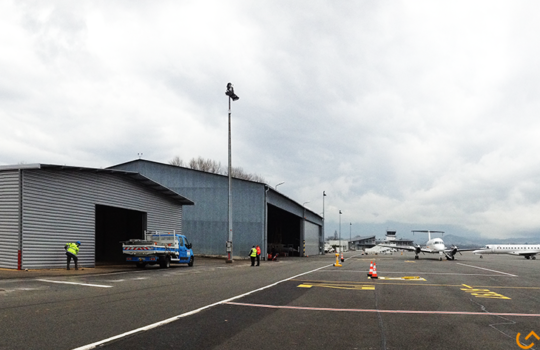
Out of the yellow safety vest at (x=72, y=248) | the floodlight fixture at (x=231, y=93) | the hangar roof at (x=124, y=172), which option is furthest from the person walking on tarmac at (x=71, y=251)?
the floodlight fixture at (x=231, y=93)

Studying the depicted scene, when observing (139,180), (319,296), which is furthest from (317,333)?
(139,180)

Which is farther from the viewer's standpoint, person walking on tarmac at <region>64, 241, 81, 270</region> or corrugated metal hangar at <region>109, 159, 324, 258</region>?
corrugated metal hangar at <region>109, 159, 324, 258</region>

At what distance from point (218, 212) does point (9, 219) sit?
25740 millimetres

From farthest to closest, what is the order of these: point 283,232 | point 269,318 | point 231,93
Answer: point 283,232
point 231,93
point 269,318

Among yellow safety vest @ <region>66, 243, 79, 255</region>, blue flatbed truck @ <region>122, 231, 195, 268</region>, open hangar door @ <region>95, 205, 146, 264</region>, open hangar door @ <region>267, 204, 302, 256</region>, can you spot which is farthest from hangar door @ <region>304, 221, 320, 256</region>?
yellow safety vest @ <region>66, 243, 79, 255</region>

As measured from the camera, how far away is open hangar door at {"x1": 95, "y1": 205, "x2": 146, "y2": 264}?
36.3 meters

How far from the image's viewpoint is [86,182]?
83.7 ft

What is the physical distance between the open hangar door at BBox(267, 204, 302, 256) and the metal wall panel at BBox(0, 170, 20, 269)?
4435 cm

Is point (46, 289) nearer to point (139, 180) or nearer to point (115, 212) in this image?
point (139, 180)

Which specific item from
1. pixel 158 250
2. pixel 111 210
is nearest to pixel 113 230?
pixel 111 210

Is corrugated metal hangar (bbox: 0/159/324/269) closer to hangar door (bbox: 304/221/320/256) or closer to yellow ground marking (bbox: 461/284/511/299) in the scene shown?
hangar door (bbox: 304/221/320/256)

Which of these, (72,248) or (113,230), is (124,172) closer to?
(72,248)

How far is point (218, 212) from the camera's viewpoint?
4634 centimetres

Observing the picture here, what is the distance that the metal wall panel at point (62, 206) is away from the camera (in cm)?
2191
